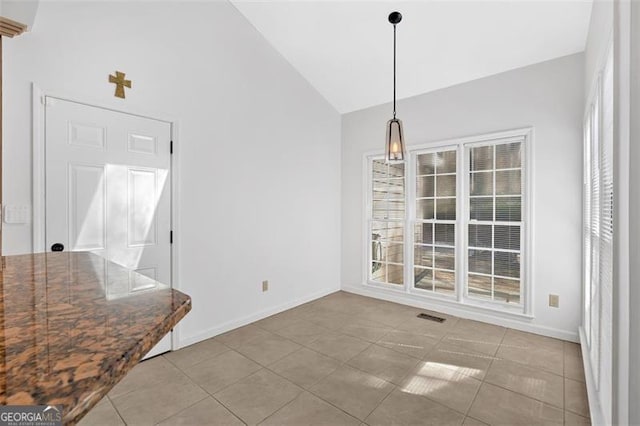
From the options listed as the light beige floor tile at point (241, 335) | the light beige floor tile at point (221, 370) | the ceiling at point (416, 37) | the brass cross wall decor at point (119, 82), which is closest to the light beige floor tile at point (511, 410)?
the light beige floor tile at point (221, 370)

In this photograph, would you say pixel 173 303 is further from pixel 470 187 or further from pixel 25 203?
pixel 470 187

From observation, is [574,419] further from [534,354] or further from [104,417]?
[104,417]

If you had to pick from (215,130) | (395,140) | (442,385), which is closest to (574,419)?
(442,385)

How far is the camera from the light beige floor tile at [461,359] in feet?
8.30

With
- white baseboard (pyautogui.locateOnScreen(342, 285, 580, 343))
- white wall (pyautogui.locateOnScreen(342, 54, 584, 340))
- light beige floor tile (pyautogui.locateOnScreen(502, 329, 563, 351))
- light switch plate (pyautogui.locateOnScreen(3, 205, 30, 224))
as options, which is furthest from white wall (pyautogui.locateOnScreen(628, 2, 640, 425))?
light switch plate (pyautogui.locateOnScreen(3, 205, 30, 224))

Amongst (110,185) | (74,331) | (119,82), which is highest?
(119,82)

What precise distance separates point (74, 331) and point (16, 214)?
88.1 inches

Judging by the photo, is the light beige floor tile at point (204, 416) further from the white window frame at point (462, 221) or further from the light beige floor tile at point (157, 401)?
the white window frame at point (462, 221)

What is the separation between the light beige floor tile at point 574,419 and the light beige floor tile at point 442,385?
509 millimetres

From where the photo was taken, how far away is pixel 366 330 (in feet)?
11.1

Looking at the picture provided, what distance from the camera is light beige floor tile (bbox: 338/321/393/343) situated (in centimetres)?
319

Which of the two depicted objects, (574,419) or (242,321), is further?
(242,321)

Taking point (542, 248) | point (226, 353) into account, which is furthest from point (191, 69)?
point (542, 248)

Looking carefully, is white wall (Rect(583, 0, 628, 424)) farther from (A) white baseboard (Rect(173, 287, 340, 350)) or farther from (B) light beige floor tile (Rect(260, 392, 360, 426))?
(A) white baseboard (Rect(173, 287, 340, 350))
